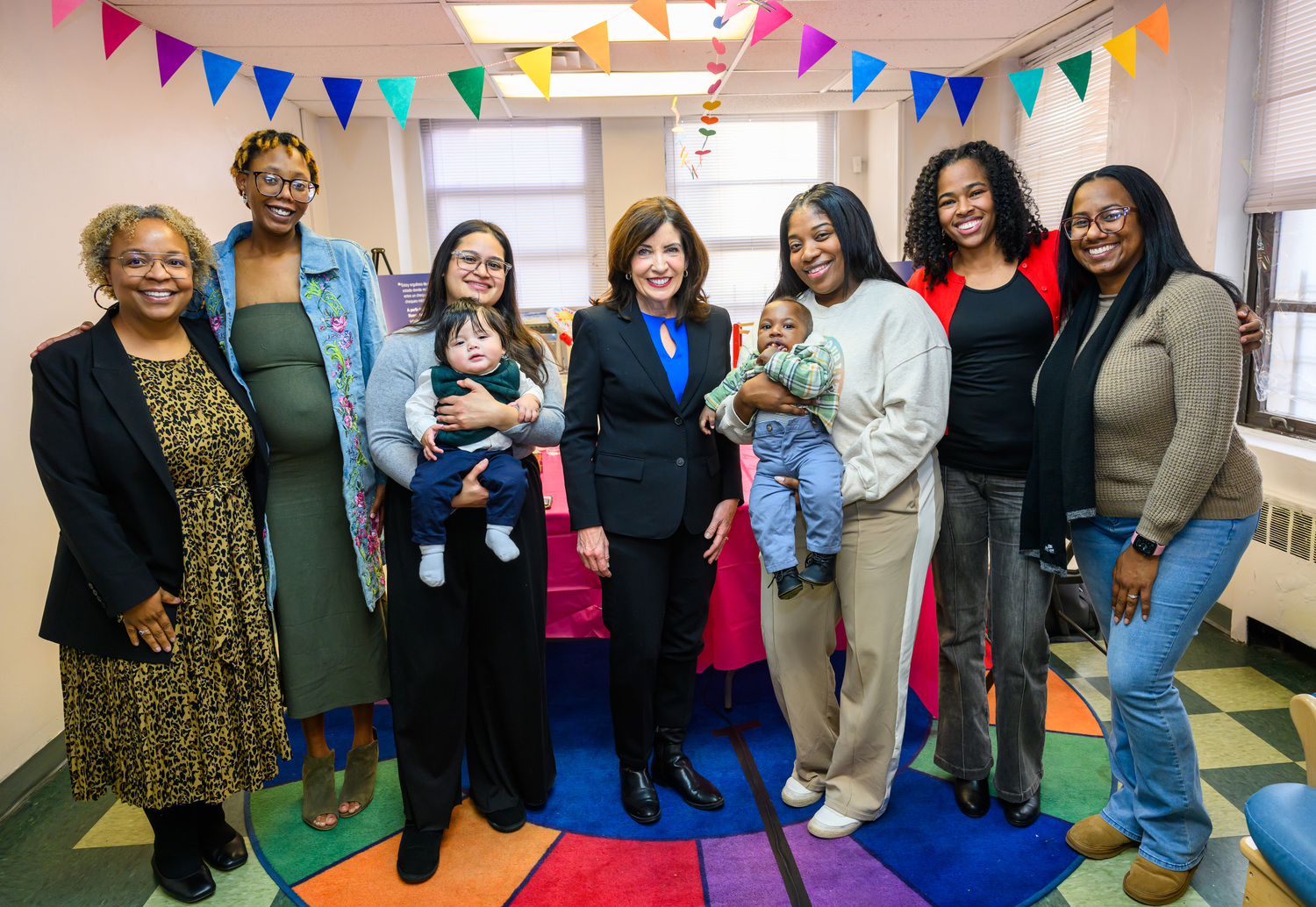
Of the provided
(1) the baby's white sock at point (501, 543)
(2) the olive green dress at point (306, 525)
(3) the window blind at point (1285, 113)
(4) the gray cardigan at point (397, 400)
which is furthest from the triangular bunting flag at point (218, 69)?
(3) the window blind at point (1285, 113)

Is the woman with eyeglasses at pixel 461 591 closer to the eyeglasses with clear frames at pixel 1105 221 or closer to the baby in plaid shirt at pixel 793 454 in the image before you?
the baby in plaid shirt at pixel 793 454

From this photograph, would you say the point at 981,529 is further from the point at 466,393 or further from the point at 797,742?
the point at 466,393

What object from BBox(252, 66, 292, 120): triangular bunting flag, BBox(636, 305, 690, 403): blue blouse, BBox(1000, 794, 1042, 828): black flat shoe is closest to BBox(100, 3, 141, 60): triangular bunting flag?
BBox(252, 66, 292, 120): triangular bunting flag

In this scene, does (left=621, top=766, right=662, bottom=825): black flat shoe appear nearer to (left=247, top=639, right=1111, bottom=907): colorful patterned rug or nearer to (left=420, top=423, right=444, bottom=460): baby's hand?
(left=247, top=639, right=1111, bottom=907): colorful patterned rug

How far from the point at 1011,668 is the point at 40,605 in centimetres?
320

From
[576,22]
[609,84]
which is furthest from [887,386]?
[609,84]

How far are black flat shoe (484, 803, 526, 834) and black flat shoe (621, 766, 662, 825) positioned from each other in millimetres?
300

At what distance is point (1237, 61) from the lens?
330cm

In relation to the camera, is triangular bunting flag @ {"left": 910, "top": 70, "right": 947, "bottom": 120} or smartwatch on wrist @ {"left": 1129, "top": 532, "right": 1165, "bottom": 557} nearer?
smartwatch on wrist @ {"left": 1129, "top": 532, "right": 1165, "bottom": 557}

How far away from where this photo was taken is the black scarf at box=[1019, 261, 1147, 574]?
181cm

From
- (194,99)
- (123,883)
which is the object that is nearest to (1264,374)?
(123,883)

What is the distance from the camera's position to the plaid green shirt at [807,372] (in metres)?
1.88

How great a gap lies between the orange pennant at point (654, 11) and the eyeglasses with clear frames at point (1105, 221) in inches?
65.9

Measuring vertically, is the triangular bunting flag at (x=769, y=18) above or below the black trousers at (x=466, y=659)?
above
